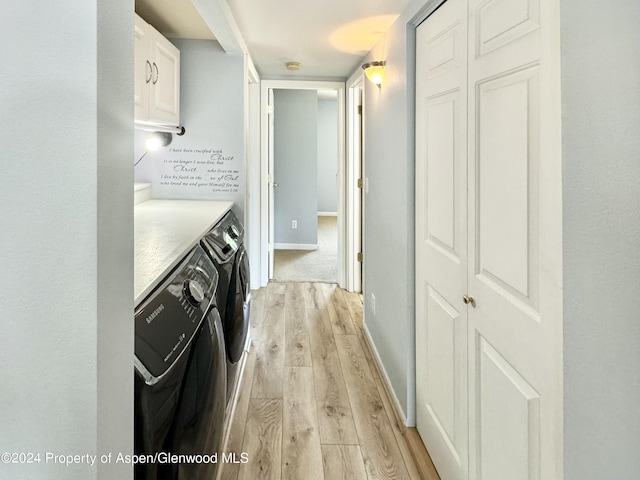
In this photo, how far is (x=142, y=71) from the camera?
228 centimetres

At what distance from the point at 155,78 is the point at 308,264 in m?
3.38

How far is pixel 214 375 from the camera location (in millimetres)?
1334

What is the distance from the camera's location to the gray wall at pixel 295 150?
607 centimetres

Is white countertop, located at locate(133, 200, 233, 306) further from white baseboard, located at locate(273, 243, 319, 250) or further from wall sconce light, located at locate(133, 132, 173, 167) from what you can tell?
white baseboard, located at locate(273, 243, 319, 250)

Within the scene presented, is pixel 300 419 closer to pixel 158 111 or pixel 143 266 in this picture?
pixel 143 266

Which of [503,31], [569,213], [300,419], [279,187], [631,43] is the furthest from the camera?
[279,187]

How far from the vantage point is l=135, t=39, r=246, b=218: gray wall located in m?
3.07

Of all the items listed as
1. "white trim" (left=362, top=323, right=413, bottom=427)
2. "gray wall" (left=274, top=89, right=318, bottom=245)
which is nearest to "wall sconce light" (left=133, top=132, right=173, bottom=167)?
"white trim" (left=362, top=323, right=413, bottom=427)

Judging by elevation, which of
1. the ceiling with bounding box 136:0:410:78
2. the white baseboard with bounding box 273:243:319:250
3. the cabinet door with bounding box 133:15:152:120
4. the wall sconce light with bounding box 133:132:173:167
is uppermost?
the ceiling with bounding box 136:0:410:78

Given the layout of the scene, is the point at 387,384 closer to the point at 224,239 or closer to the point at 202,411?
the point at 224,239

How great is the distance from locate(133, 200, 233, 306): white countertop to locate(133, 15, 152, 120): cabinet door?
536 millimetres

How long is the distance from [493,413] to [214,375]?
2.69ft

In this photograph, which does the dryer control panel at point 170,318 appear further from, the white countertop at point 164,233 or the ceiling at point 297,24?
the ceiling at point 297,24

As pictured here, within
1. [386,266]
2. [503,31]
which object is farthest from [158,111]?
[503,31]
